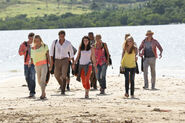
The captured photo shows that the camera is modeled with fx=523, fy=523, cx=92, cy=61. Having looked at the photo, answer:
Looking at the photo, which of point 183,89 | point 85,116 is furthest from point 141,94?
point 85,116

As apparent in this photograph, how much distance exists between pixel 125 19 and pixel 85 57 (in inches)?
5076

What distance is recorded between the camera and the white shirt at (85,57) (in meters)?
13.3

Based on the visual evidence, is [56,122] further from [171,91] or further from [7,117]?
[171,91]

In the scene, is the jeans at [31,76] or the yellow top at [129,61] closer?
the yellow top at [129,61]

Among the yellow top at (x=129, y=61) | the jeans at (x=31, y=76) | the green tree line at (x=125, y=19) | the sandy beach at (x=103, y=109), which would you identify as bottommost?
the sandy beach at (x=103, y=109)

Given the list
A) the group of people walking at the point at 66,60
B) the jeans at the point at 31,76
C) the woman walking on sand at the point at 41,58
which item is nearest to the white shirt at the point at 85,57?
the group of people walking at the point at 66,60

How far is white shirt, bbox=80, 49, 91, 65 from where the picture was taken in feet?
43.8

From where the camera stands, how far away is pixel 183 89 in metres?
15.7

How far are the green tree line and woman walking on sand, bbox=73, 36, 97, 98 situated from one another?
389ft

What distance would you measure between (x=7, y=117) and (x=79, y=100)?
123 inches

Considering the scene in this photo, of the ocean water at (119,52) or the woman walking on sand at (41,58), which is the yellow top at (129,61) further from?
the ocean water at (119,52)

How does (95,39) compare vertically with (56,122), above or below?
above

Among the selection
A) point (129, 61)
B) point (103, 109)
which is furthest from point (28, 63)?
point (103, 109)

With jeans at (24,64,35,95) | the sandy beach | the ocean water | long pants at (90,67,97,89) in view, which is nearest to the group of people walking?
jeans at (24,64,35,95)
